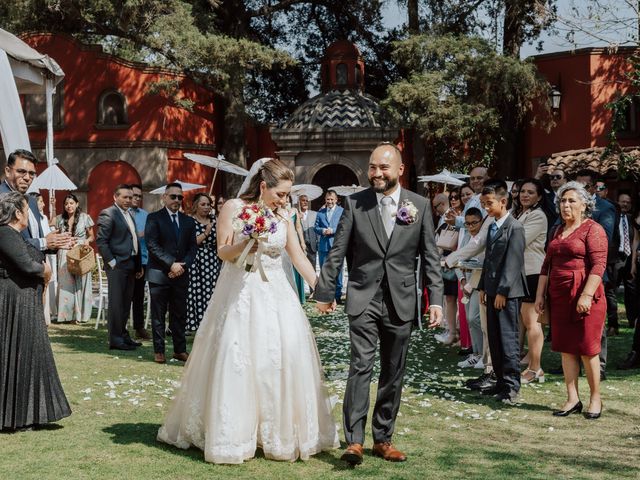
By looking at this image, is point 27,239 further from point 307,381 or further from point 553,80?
point 553,80

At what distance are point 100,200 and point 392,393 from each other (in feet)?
78.4

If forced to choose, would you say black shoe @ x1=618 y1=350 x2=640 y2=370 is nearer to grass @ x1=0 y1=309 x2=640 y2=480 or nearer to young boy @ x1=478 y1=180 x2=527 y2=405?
grass @ x1=0 y1=309 x2=640 y2=480

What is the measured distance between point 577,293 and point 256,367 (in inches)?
120

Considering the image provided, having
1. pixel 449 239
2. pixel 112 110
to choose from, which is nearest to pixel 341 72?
pixel 112 110

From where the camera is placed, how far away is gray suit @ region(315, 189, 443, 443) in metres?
5.79

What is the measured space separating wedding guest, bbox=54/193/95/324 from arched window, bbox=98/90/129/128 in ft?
47.1

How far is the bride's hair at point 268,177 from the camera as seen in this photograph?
6.20m

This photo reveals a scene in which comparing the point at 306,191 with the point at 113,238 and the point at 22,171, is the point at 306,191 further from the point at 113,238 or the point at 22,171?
the point at 22,171

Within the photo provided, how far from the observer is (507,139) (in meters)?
26.8

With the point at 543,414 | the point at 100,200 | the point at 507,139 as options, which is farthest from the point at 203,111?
the point at 543,414

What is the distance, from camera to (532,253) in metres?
8.85

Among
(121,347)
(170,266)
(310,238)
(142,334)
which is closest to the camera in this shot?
(170,266)

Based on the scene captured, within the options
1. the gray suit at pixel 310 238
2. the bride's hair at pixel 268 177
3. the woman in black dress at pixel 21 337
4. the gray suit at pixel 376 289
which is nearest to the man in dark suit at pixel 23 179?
the woman in black dress at pixel 21 337

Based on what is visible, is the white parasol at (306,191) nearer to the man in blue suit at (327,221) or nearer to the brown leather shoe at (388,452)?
the man in blue suit at (327,221)
